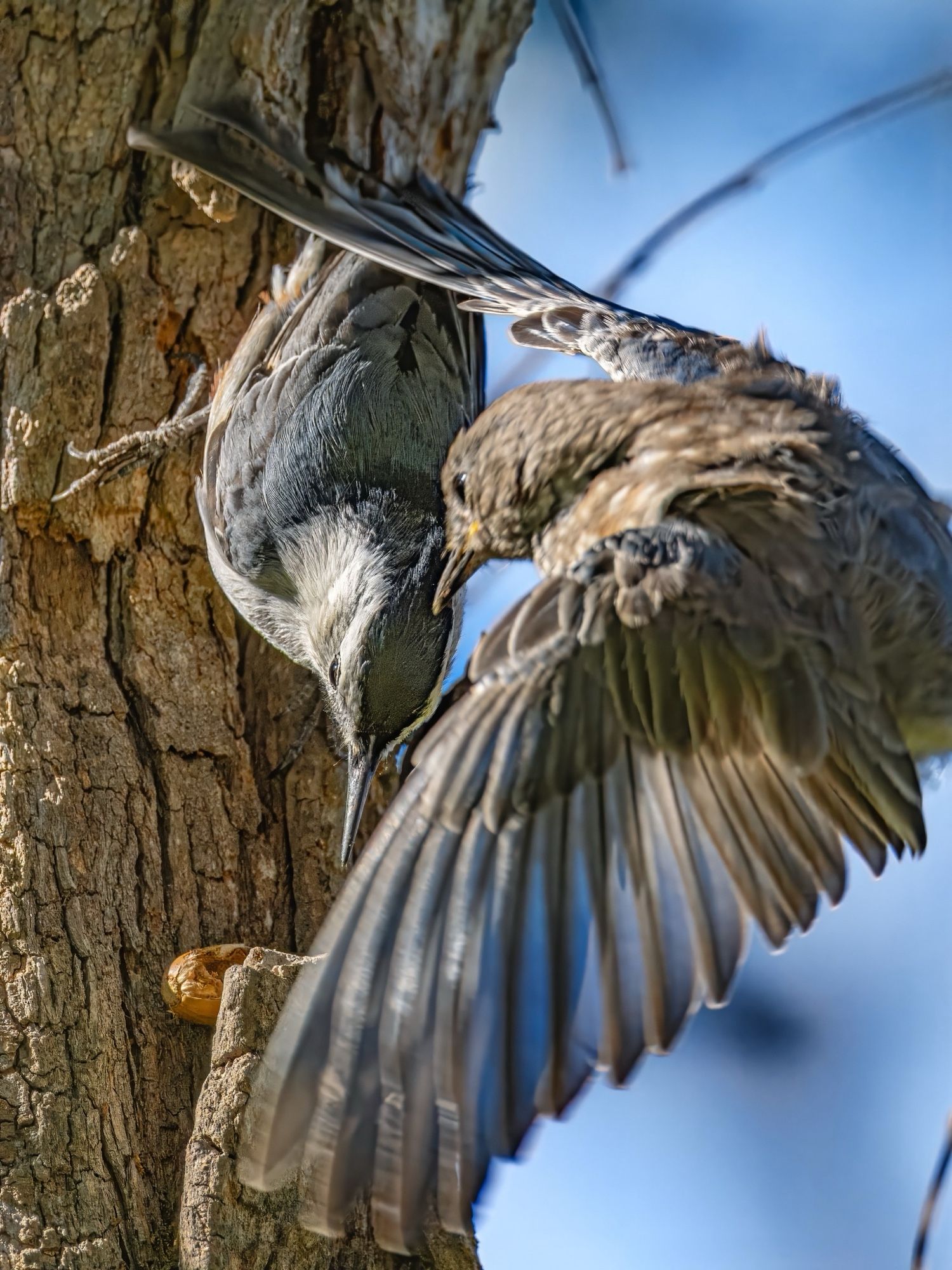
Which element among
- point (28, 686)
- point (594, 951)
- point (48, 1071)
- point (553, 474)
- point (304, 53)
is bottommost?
point (48, 1071)

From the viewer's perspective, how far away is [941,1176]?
257 cm

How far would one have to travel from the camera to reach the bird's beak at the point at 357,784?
12.1 feet

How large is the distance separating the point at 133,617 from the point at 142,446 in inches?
18.7

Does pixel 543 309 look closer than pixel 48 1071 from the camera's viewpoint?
No

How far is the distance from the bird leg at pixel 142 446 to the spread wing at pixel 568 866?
1.59 m

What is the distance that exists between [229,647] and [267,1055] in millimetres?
1787

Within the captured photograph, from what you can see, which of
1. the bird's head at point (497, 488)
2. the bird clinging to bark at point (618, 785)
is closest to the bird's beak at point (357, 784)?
the bird's head at point (497, 488)

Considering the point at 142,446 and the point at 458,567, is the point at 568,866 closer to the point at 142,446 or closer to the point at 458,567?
the point at 458,567

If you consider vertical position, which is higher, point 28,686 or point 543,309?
Result: point 543,309

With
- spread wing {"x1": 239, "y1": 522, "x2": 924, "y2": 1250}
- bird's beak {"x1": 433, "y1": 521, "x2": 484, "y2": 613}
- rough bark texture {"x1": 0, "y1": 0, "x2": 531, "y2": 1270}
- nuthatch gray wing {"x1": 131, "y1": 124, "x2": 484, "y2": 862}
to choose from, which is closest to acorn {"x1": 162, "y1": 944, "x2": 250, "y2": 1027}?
rough bark texture {"x1": 0, "y1": 0, "x2": 531, "y2": 1270}

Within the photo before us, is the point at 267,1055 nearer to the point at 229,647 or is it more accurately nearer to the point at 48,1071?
the point at 48,1071

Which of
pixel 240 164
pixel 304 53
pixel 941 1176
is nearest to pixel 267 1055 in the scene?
pixel 941 1176

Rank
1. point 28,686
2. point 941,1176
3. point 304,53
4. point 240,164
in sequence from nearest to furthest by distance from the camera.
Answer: point 941,1176 → point 28,686 → point 240,164 → point 304,53

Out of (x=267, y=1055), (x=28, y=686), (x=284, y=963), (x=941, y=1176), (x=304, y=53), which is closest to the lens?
(x=267, y=1055)
